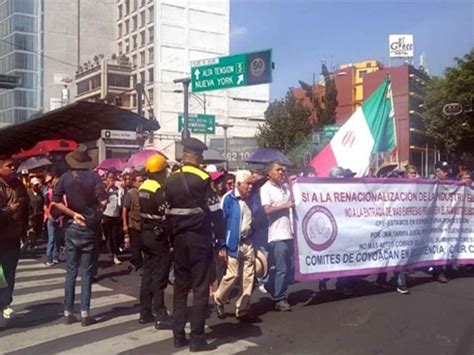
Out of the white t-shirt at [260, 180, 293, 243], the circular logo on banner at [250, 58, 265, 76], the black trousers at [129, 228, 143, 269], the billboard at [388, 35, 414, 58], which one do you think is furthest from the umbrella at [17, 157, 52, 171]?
the billboard at [388, 35, 414, 58]

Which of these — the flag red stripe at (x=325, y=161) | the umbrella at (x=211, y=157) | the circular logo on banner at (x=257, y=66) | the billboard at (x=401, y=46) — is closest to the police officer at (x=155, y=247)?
the flag red stripe at (x=325, y=161)

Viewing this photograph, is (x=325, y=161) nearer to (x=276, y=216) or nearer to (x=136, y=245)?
(x=276, y=216)

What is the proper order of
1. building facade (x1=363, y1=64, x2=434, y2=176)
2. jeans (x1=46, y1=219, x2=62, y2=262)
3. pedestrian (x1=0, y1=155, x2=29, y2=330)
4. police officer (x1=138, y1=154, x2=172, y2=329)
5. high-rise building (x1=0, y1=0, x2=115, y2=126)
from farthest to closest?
high-rise building (x1=0, y1=0, x2=115, y2=126) < building facade (x1=363, y1=64, x2=434, y2=176) < jeans (x1=46, y1=219, x2=62, y2=262) < pedestrian (x1=0, y1=155, x2=29, y2=330) < police officer (x1=138, y1=154, x2=172, y2=329)

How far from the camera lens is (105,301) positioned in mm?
7832

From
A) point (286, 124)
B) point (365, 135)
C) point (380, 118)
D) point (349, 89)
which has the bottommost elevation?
point (365, 135)

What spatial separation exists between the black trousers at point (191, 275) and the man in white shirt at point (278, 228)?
158cm

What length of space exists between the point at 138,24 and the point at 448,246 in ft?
244

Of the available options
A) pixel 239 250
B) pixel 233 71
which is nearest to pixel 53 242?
pixel 239 250

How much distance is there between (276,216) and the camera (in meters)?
7.12

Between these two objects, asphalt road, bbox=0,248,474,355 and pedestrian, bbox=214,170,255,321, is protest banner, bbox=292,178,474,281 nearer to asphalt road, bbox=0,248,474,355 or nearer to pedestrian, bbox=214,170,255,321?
asphalt road, bbox=0,248,474,355

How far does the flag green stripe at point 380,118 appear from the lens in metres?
8.94

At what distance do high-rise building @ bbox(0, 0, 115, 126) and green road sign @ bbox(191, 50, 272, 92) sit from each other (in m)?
66.6

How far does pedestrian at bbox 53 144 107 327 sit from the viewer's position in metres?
6.43

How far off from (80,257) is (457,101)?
94.9ft
